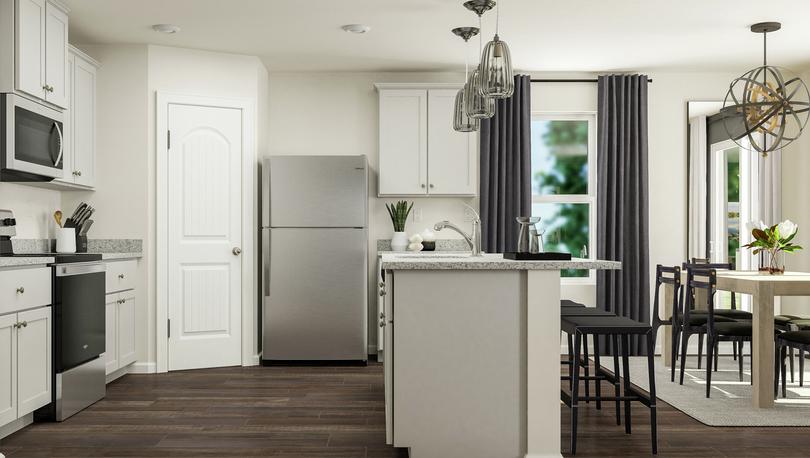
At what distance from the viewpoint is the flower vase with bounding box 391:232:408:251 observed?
5766 mm

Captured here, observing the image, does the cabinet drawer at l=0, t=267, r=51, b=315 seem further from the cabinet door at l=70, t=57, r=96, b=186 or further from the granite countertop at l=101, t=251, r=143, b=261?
the cabinet door at l=70, t=57, r=96, b=186

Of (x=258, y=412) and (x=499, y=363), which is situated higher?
(x=499, y=363)

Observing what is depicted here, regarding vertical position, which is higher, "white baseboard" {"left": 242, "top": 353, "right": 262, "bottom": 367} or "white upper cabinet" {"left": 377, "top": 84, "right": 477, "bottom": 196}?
"white upper cabinet" {"left": 377, "top": 84, "right": 477, "bottom": 196}

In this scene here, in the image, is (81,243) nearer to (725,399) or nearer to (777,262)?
(725,399)

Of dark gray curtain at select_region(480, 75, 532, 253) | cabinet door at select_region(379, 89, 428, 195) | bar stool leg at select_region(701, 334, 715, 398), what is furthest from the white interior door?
bar stool leg at select_region(701, 334, 715, 398)

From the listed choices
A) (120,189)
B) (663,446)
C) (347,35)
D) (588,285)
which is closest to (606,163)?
(588,285)

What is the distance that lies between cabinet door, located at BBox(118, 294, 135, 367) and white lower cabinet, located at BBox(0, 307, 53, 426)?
3.41 ft

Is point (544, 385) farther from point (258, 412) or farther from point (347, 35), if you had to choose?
point (347, 35)

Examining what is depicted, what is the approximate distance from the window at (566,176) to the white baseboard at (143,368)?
344cm

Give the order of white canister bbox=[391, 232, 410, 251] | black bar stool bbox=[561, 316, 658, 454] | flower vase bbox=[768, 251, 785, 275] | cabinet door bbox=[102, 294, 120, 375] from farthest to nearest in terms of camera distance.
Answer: white canister bbox=[391, 232, 410, 251] → flower vase bbox=[768, 251, 785, 275] → cabinet door bbox=[102, 294, 120, 375] → black bar stool bbox=[561, 316, 658, 454]

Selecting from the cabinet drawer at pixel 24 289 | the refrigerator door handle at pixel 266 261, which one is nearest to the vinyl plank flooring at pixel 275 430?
the cabinet drawer at pixel 24 289

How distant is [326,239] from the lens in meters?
5.46

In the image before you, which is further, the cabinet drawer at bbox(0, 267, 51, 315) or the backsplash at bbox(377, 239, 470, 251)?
the backsplash at bbox(377, 239, 470, 251)

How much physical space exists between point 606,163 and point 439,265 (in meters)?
3.56
